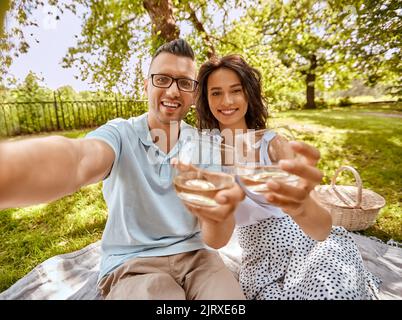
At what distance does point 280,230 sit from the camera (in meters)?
1.91

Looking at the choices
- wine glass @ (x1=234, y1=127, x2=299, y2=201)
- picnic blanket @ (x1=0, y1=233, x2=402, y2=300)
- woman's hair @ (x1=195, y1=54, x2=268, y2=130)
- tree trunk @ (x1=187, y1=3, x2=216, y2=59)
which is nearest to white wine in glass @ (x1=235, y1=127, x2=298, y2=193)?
wine glass @ (x1=234, y1=127, x2=299, y2=201)

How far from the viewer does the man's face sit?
179 centimetres

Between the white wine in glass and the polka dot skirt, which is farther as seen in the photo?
the polka dot skirt

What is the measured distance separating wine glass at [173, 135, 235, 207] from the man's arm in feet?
1.39

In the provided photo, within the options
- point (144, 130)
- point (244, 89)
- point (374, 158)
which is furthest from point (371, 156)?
point (144, 130)

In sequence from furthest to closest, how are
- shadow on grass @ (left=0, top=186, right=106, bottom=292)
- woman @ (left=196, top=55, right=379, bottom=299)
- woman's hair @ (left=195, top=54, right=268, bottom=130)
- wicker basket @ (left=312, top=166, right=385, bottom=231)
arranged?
wicker basket @ (left=312, top=166, right=385, bottom=231), shadow on grass @ (left=0, top=186, right=106, bottom=292), woman's hair @ (left=195, top=54, right=268, bottom=130), woman @ (left=196, top=55, right=379, bottom=299)

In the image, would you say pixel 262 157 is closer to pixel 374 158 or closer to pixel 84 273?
pixel 84 273

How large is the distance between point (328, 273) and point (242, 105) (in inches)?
48.8

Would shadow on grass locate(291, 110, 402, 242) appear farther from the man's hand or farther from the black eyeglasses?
the man's hand

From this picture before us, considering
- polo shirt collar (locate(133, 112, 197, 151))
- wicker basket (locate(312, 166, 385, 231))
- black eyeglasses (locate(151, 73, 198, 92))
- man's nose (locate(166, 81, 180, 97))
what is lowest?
wicker basket (locate(312, 166, 385, 231))

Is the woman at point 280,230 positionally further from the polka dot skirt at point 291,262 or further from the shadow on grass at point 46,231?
the shadow on grass at point 46,231

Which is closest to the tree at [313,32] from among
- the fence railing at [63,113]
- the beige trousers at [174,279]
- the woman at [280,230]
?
the fence railing at [63,113]
